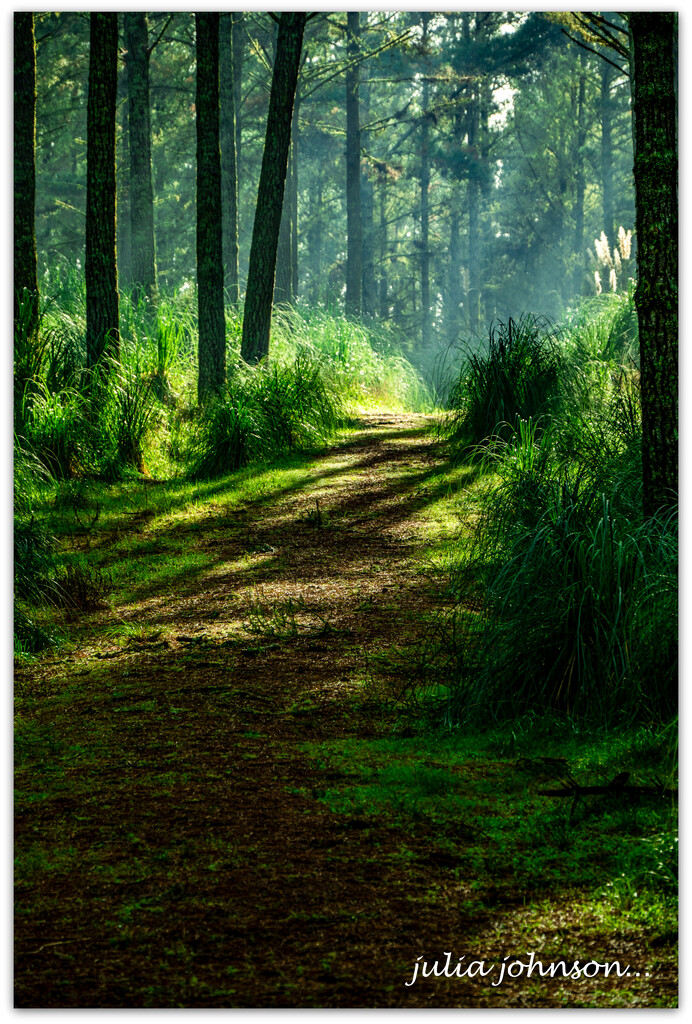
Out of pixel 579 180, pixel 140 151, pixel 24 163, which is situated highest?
pixel 579 180

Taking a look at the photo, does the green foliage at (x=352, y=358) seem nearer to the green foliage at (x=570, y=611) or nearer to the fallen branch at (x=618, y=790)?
the green foliage at (x=570, y=611)

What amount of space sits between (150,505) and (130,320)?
4074 mm

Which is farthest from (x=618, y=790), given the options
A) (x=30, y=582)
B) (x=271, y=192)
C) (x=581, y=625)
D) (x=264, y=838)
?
(x=271, y=192)

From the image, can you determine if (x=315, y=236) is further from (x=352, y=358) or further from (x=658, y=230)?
(x=658, y=230)

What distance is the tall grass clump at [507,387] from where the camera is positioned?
7.80 m

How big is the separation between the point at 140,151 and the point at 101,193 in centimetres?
727

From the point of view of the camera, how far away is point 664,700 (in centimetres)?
326

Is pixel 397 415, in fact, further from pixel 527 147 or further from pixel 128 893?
pixel 527 147

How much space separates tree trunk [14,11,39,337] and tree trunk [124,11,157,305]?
4454mm

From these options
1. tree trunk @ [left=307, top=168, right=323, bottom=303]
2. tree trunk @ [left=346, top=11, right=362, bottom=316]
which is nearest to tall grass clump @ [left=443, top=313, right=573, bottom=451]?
tree trunk @ [left=346, top=11, right=362, bottom=316]

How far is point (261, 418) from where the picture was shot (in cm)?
845

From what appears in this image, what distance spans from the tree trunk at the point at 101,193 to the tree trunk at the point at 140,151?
495 cm

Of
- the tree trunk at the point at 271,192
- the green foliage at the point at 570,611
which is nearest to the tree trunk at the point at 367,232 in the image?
the tree trunk at the point at 271,192

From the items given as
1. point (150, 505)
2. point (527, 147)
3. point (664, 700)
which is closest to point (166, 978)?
point (664, 700)
